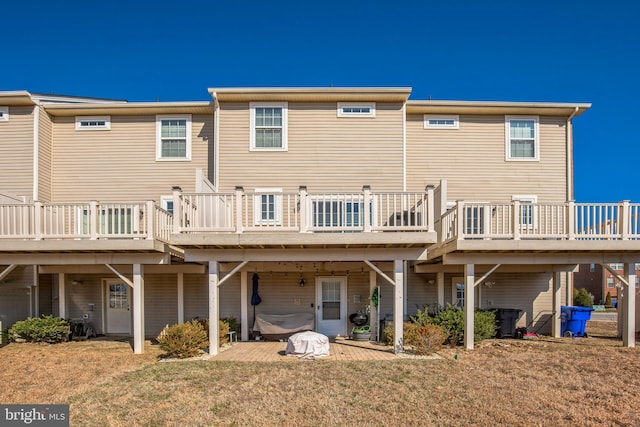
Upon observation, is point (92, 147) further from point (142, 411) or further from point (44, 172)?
point (142, 411)

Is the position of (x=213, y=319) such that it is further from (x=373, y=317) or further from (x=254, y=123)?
(x=254, y=123)

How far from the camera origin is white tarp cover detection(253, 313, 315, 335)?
12.7m

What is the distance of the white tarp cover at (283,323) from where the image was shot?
12672mm

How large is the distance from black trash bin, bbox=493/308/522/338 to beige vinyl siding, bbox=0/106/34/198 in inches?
547

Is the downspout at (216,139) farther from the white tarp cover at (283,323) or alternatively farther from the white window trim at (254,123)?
the white tarp cover at (283,323)

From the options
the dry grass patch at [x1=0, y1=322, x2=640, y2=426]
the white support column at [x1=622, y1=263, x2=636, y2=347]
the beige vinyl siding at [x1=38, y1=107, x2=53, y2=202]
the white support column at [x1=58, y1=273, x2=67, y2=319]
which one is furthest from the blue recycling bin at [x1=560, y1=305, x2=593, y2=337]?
the beige vinyl siding at [x1=38, y1=107, x2=53, y2=202]

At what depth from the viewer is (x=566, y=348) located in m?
11.2

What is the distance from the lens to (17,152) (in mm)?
13258

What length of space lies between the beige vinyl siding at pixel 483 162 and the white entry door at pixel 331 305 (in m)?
3.80

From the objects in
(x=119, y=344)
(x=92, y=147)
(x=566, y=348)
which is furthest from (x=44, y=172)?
(x=566, y=348)

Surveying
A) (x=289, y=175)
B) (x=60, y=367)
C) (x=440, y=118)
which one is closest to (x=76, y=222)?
(x=60, y=367)

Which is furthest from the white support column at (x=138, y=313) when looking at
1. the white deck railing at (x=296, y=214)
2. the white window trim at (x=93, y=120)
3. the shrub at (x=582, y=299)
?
the shrub at (x=582, y=299)

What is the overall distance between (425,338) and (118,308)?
953 centimetres

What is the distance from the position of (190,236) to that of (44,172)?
6.60 meters
